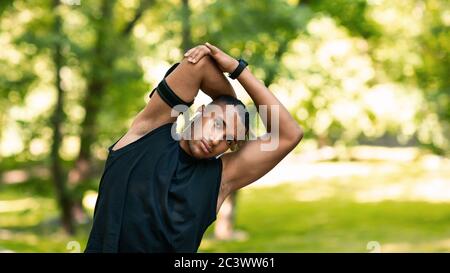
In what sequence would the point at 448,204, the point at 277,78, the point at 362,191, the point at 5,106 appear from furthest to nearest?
the point at 362,191 → the point at 448,204 → the point at 5,106 → the point at 277,78

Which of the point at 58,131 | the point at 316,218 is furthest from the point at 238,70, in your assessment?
the point at 316,218

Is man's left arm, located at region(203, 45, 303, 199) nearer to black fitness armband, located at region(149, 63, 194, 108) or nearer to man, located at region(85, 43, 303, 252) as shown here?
man, located at region(85, 43, 303, 252)

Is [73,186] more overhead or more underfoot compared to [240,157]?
more overhead

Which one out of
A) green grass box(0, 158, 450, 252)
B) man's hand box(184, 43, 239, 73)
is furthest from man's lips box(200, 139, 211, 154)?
green grass box(0, 158, 450, 252)

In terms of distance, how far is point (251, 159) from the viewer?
2531 millimetres

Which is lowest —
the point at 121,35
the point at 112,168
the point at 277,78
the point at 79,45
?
the point at 112,168

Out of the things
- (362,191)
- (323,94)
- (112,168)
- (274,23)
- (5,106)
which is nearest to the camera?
(112,168)

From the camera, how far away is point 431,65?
51.3 feet

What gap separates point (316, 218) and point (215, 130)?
17550mm

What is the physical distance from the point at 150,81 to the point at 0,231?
5327 mm

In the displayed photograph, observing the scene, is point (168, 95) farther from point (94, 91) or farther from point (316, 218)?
point (316, 218)

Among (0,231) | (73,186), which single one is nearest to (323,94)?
(73,186)

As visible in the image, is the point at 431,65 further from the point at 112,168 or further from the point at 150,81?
the point at 112,168

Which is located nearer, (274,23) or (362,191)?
(274,23)
